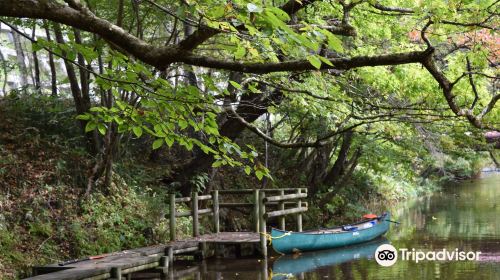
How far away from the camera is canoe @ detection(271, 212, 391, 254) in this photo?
13719 mm

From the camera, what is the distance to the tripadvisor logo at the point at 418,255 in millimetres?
12769

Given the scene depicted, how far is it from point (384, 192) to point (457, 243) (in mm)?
12020

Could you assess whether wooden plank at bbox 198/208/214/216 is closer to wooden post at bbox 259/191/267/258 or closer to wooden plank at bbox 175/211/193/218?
wooden plank at bbox 175/211/193/218

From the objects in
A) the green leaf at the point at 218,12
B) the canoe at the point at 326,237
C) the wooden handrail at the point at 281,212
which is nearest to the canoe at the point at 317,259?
the canoe at the point at 326,237

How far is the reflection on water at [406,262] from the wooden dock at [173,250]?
1.55 feet

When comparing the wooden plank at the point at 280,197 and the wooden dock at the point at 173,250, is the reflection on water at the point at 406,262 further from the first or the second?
the wooden plank at the point at 280,197

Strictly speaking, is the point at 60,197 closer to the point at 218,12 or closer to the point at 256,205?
the point at 256,205

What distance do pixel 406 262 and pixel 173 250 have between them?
5.15 meters

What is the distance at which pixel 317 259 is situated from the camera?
Answer: 13.6m

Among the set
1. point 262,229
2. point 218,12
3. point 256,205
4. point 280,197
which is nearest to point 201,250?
point 262,229

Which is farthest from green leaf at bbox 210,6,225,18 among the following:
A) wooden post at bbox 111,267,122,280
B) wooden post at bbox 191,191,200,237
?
wooden post at bbox 191,191,200,237

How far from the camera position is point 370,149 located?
1750 cm

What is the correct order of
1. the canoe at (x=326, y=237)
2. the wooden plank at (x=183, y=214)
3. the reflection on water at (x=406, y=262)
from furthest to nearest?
the canoe at (x=326, y=237), the wooden plank at (x=183, y=214), the reflection on water at (x=406, y=262)

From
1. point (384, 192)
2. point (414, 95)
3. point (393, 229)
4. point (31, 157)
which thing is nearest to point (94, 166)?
point (31, 157)
